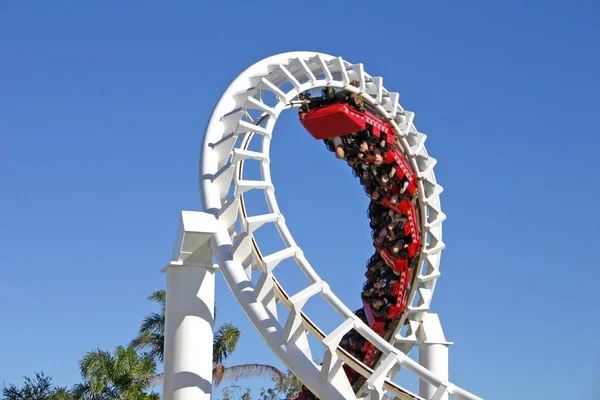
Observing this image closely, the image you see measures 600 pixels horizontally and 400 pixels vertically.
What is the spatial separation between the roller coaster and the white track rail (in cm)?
2

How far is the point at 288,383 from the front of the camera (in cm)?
3759

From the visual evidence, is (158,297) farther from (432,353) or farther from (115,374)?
(432,353)

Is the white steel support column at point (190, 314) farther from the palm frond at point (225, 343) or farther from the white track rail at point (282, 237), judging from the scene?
the palm frond at point (225, 343)

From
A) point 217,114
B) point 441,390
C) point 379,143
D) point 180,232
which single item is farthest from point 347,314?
point 379,143

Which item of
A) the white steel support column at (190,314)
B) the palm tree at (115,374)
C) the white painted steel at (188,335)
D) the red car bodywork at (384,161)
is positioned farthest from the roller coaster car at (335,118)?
the palm tree at (115,374)

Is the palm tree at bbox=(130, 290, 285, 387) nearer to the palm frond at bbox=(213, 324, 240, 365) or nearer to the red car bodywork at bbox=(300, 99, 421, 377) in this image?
the palm frond at bbox=(213, 324, 240, 365)

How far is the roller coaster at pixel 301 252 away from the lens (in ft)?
40.4

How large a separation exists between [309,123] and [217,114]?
200 centimetres

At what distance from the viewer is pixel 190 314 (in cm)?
1222

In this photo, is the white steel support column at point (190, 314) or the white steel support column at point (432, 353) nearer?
the white steel support column at point (190, 314)

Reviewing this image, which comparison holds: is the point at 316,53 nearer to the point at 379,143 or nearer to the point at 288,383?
the point at 379,143

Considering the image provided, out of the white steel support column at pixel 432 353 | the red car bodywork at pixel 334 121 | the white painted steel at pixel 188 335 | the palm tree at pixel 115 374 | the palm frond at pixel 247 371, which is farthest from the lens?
the palm frond at pixel 247 371

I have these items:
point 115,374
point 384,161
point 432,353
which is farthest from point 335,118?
point 115,374

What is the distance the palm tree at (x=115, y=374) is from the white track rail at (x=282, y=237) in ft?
28.4
